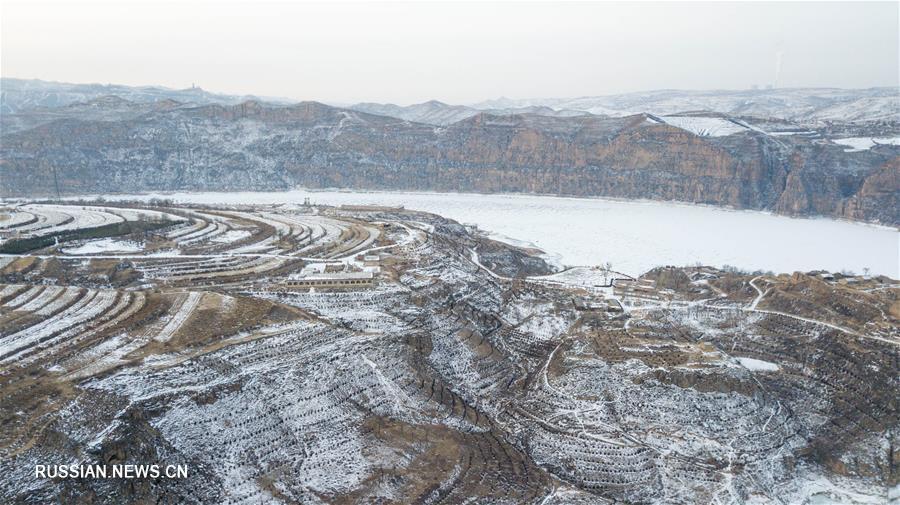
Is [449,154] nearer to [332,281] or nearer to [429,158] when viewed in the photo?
[429,158]

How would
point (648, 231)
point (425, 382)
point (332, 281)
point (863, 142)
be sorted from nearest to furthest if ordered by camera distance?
point (425, 382)
point (332, 281)
point (648, 231)
point (863, 142)

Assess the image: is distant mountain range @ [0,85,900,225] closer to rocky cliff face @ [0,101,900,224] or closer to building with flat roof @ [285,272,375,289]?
rocky cliff face @ [0,101,900,224]

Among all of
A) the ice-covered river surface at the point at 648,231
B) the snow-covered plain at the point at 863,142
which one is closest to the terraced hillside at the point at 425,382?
the ice-covered river surface at the point at 648,231

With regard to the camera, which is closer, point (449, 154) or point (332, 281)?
point (332, 281)

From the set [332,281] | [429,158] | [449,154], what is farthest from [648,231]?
[429,158]

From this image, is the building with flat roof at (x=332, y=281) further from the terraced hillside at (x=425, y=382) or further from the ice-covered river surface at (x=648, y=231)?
the ice-covered river surface at (x=648, y=231)

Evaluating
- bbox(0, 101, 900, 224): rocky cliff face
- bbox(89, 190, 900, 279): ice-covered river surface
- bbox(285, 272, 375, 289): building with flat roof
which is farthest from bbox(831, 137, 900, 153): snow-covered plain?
bbox(285, 272, 375, 289): building with flat roof

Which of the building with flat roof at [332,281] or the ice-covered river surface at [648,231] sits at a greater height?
the building with flat roof at [332,281]
